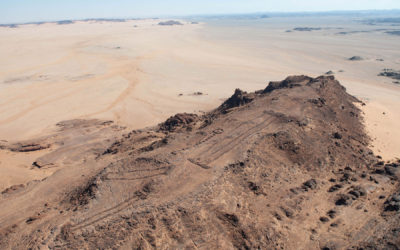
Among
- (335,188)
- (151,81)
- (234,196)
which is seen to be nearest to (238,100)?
(335,188)

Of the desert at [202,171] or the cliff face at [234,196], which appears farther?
the desert at [202,171]

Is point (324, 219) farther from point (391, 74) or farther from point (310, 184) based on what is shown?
point (391, 74)

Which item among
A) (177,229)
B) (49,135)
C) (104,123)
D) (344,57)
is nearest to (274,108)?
(177,229)

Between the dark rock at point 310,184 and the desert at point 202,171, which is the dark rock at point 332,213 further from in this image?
the dark rock at point 310,184

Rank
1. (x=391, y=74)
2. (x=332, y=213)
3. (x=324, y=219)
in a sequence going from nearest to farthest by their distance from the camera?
(x=324, y=219)
(x=332, y=213)
(x=391, y=74)

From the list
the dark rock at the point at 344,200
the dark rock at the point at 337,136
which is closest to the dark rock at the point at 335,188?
the dark rock at the point at 344,200

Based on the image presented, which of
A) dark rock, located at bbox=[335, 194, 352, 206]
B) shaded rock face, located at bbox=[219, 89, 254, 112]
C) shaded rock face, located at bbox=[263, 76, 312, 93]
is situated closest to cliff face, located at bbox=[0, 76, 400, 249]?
dark rock, located at bbox=[335, 194, 352, 206]

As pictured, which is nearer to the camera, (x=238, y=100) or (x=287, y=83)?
(x=238, y=100)

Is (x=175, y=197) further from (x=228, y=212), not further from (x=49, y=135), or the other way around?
(x=49, y=135)

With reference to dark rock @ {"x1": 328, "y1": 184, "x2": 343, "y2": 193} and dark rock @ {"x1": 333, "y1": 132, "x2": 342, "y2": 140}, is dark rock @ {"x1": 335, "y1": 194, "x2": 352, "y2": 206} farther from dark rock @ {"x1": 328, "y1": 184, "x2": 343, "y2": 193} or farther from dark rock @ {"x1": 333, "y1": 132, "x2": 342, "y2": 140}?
dark rock @ {"x1": 333, "y1": 132, "x2": 342, "y2": 140}
